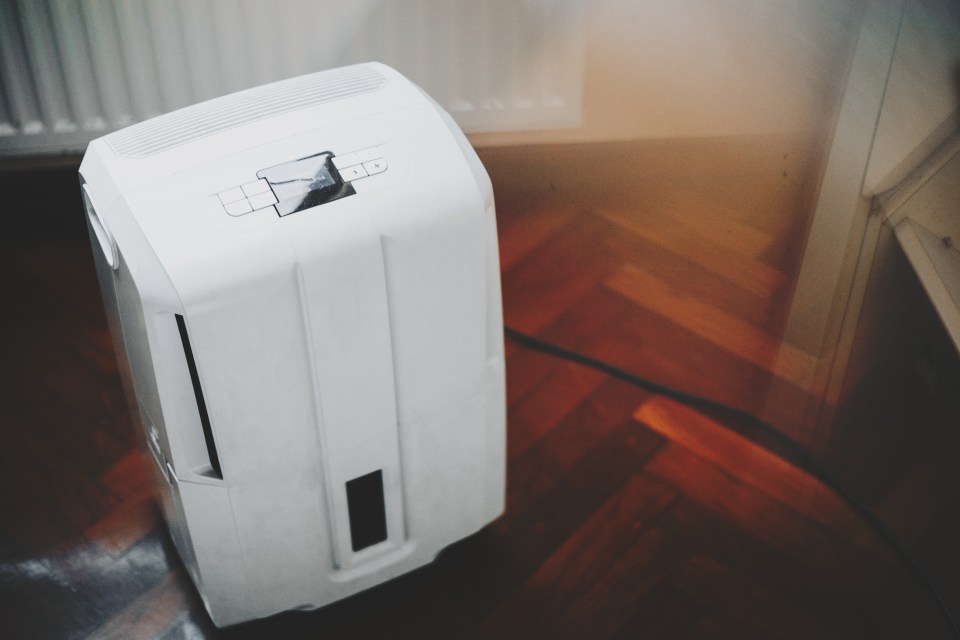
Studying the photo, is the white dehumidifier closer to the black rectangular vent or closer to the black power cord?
the black rectangular vent

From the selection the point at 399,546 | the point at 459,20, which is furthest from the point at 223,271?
the point at 459,20

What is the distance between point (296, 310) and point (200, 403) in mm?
124

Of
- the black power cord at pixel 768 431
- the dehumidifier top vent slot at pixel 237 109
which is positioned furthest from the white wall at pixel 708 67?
the dehumidifier top vent slot at pixel 237 109

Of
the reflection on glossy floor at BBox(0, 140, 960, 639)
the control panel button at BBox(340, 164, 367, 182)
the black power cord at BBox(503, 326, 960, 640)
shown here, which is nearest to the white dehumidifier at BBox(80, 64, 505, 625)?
the control panel button at BBox(340, 164, 367, 182)

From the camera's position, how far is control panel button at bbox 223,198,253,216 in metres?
0.81

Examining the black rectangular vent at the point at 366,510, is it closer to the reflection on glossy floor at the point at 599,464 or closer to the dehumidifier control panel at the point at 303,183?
the reflection on glossy floor at the point at 599,464

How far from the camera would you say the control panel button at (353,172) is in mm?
Result: 839

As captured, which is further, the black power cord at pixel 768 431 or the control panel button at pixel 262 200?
the black power cord at pixel 768 431

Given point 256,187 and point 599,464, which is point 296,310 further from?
point 599,464

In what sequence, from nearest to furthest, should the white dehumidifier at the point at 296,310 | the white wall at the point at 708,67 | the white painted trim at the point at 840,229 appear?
the white dehumidifier at the point at 296,310
the white painted trim at the point at 840,229
the white wall at the point at 708,67

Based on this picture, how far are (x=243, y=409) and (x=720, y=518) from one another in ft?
1.89

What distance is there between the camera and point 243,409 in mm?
841

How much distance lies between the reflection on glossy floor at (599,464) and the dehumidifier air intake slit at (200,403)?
0.81 feet

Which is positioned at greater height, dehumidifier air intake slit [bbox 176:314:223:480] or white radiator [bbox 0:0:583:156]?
white radiator [bbox 0:0:583:156]
